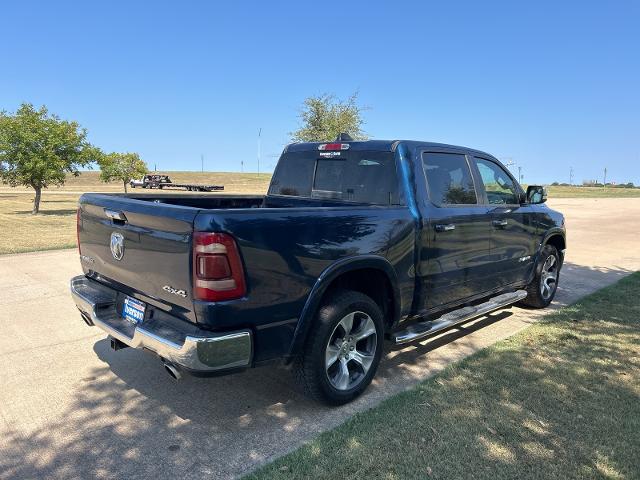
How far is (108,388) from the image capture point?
376 cm

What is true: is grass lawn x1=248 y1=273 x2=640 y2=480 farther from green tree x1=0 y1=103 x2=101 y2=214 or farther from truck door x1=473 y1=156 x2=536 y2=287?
green tree x1=0 y1=103 x2=101 y2=214

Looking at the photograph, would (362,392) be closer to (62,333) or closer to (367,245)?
(367,245)

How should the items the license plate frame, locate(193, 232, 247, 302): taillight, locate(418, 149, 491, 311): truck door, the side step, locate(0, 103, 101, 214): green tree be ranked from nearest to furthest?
locate(193, 232, 247, 302): taillight < the license plate frame < the side step < locate(418, 149, 491, 311): truck door < locate(0, 103, 101, 214): green tree

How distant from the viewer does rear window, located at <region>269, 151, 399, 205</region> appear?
13.4ft

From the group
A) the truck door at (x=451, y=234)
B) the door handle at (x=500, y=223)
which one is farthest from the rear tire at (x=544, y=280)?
the truck door at (x=451, y=234)

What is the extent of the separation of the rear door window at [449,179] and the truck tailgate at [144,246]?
7.28 ft

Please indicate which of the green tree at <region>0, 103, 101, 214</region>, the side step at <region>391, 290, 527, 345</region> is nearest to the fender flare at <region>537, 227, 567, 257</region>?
the side step at <region>391, 290, 527, 345</region>

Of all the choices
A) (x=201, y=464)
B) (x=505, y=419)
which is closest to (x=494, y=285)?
(x=505, y=419)

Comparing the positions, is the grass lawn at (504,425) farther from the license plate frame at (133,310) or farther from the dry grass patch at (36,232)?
the dry grass patch at (36,232)

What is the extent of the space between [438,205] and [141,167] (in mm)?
44864

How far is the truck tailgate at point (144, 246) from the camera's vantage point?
2.84m

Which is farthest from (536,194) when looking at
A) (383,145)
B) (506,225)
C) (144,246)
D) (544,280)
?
(144,246)

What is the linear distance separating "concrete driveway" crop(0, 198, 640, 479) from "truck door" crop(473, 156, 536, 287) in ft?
2.14

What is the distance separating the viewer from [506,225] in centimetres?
501
